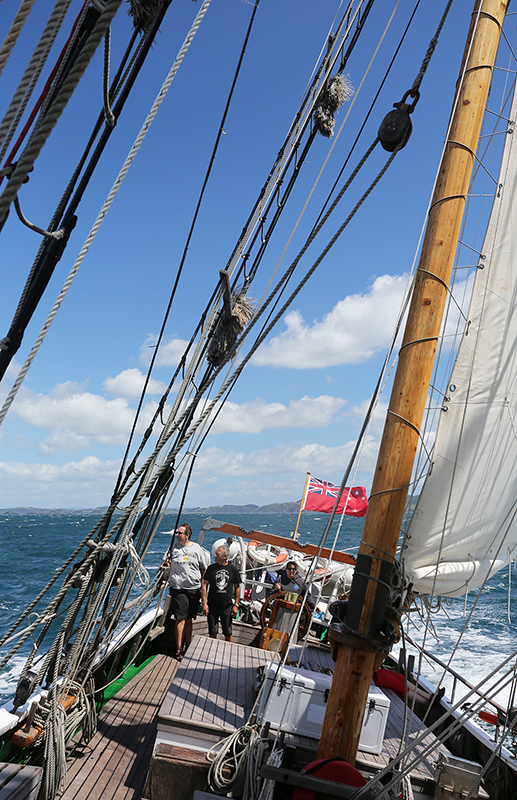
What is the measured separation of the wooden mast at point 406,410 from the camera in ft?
9.86

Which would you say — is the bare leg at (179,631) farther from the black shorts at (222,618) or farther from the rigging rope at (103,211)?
the rigging rope at (103,211)

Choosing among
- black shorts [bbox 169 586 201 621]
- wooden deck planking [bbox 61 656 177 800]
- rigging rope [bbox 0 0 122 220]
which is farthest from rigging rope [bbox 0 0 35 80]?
black shorts [bbox 169 586 201 621]

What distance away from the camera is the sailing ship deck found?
12.1 feet

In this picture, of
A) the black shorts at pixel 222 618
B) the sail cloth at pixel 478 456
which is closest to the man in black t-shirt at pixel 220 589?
the black shorts at pixel 222 618

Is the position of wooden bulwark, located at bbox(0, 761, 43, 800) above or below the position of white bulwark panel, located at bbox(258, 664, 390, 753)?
below

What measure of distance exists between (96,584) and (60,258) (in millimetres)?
2756

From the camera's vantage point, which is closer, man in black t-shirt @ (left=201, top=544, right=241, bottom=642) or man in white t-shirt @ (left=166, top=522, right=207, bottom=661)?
man in white t-shirt @ (left=166, top=522, right=207, bottom=661)

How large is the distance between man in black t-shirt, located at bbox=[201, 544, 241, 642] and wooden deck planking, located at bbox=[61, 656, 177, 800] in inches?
48.2

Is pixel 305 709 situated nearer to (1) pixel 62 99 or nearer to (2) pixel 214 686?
(2) pixel 214 686

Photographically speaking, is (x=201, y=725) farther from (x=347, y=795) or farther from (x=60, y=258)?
(x=60, y=258)

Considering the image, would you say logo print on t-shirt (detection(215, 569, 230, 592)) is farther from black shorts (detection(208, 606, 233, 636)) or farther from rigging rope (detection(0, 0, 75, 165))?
rigging rope (detection(0, 0, 75, 165))

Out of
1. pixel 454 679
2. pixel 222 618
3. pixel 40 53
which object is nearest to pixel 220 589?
pixel 222 618

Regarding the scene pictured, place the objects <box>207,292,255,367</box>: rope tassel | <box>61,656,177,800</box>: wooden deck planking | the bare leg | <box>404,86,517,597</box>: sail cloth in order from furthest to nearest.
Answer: the bare leg, <box>207,292,255,367</box>: rope tassel, <box>61,656,177,800</box>: wooden deck planking, <box>404,86,517,597</box>: sail cloth

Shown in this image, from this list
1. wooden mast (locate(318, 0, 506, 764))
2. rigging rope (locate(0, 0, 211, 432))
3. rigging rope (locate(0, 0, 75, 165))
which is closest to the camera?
rigging rope (locate(0, 0, 75, 165))
